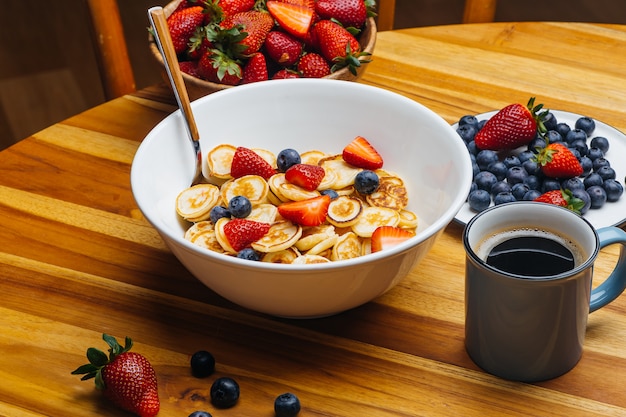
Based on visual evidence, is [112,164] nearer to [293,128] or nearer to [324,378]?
[293,128]

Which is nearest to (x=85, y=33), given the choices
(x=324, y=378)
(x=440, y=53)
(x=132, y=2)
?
(x=132, y=2)

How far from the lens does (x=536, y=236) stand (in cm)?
94

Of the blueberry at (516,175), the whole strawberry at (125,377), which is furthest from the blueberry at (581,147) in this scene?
the whole strawberry at (125,377)

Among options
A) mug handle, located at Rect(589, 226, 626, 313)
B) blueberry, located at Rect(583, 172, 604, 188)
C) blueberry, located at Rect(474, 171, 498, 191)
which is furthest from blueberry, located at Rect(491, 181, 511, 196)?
mug handle, located at Rect(589, 226, 626, 313)

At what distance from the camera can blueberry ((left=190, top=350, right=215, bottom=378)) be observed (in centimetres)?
96

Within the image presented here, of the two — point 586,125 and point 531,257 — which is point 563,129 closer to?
point 586,125

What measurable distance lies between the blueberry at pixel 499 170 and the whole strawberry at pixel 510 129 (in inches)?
2.1

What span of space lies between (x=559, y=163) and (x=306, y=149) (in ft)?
1.29

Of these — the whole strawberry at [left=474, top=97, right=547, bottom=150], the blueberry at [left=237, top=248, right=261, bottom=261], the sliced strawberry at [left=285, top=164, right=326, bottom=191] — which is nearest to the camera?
the blueberry at [left=237, top=248, right=261, bottom=261]

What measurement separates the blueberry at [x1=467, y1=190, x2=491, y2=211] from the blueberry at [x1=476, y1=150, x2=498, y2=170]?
9cm

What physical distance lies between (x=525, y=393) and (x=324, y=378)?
0.24 metres

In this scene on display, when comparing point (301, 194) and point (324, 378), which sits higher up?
→ point (301, 194)

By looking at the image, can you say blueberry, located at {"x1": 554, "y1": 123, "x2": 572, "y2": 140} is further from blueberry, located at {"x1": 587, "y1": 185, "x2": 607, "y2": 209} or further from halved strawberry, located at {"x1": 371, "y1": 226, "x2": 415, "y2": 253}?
halved strawberry, located at {"x1": 371, "y1": 226, "x2": 415, "y2": 253}

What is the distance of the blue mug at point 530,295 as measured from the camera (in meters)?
0.88
